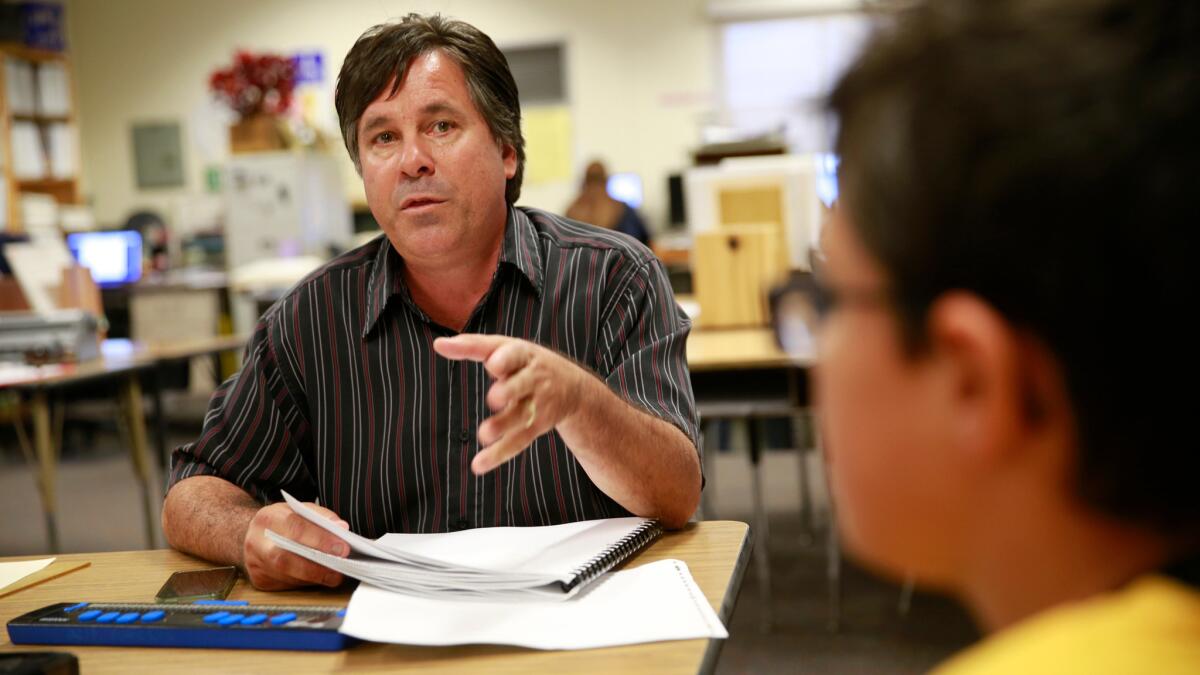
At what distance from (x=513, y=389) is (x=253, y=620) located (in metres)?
0.29

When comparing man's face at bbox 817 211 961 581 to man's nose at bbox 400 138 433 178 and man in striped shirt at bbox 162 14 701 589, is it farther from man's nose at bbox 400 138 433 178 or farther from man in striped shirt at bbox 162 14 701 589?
man's nose at bbox 400 138 433 178

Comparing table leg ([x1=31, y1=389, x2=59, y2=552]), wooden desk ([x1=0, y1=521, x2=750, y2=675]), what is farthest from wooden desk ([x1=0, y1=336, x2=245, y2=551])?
wooden desk ([x1=0, y1=521, x2=750, y2=675])

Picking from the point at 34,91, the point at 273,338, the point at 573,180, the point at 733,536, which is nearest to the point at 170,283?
the point at 34,91

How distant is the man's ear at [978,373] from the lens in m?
0.45

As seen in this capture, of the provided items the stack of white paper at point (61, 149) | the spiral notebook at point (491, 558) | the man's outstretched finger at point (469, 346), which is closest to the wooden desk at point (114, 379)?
the spiral notebook at point (491, 558)

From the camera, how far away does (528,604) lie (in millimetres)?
977

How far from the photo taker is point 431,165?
1.47 metres

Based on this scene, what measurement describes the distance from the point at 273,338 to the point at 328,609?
605 mm

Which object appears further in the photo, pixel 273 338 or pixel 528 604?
pixel 273 338

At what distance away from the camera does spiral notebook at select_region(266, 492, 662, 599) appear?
3.25 feet

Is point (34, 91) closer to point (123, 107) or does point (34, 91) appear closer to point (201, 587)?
point (123, 107)

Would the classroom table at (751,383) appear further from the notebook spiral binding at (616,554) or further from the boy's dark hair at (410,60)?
the notebook spiral binding at (616,554)

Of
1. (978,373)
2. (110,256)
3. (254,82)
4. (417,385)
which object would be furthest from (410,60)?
(110,256)

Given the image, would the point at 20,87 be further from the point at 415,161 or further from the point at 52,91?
the point at 415,161
